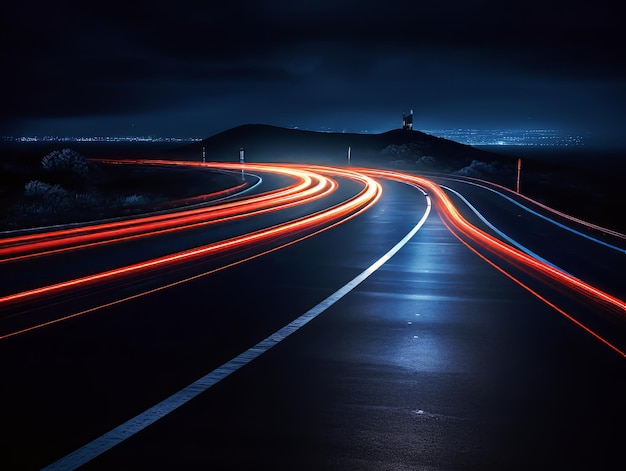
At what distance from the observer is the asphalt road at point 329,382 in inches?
202

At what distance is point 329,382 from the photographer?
22.5 ft

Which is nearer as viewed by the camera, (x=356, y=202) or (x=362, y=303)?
(x=362, y=303)

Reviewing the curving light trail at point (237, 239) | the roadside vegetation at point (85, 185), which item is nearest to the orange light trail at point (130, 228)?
the curving light trail at point (237, 239)

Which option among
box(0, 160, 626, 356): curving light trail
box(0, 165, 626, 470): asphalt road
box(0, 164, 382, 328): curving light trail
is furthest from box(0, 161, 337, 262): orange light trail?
box(0, 165, 626, 470): asphalt road

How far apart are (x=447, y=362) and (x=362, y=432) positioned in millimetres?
2449

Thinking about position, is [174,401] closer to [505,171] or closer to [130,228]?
[130,228]

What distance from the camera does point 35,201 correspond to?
48281mm

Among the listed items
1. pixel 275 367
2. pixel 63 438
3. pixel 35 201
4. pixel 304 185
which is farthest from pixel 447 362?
pixel 35 201

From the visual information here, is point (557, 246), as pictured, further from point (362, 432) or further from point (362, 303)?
point (362, 432)

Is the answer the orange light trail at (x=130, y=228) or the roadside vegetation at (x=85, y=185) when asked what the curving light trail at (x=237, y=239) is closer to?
the orange light trail at (x=130, y=228)

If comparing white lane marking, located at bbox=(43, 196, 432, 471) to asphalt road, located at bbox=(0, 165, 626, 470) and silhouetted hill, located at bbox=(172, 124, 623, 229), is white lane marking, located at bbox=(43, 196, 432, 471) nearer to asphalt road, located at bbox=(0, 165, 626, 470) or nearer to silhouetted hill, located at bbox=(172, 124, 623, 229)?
asphalt road, located at bbox=(0, 165, 626, 470)

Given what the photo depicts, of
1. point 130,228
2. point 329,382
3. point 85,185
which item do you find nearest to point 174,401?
point 329,382

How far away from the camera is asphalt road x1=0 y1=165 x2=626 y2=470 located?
5.12 metres

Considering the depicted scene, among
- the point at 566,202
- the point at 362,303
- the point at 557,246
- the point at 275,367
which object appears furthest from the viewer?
the point at 566,202
